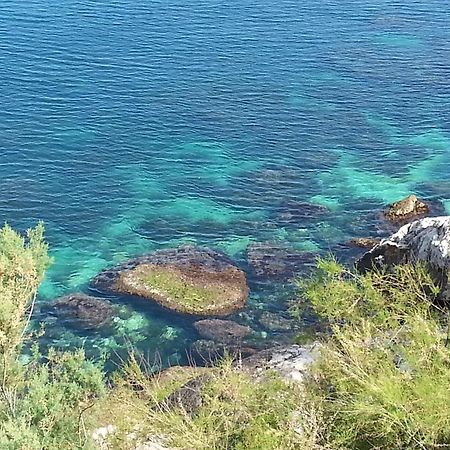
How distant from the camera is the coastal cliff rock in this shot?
82.5 ft

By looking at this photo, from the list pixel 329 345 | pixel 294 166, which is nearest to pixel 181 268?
pixel 294 166

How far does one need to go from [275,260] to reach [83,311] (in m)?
11.8

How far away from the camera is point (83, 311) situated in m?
38.1

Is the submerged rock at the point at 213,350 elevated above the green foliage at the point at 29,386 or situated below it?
below

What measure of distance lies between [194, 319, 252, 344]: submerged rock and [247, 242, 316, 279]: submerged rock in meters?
4.80

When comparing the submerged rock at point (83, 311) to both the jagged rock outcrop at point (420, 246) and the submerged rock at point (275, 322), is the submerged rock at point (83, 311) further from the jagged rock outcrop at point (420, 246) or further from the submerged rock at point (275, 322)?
the jagged rock outcrop at point (420, 246)

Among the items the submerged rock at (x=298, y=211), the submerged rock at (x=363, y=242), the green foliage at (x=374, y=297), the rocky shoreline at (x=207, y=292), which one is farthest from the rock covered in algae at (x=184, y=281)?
the green foliage at (x=374, y=297)

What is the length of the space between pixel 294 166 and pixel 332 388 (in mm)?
36393

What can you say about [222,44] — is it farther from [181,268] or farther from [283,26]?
[181,268]

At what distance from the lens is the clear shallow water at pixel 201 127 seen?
4550 cm

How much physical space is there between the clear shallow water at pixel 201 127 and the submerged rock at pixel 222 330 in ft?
2.41

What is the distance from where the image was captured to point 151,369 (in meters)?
33.2

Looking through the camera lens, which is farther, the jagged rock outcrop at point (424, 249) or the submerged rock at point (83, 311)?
the submerged rock at point (83, 311)

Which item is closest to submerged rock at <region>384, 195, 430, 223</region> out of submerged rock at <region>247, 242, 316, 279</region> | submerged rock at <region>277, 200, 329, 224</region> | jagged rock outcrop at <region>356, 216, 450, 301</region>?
submerged rock at <region>277, 200, 329, 224</region>
